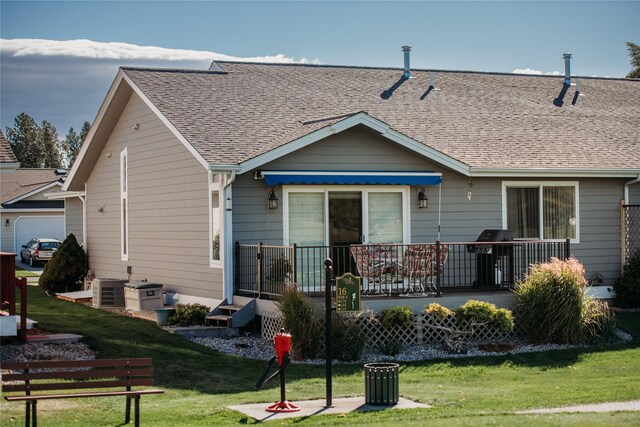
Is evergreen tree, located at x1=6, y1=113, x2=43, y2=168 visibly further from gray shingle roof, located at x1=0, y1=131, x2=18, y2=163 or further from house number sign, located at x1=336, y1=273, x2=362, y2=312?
house number sign, located at x1=336, y1=273, x2=362, y2=312

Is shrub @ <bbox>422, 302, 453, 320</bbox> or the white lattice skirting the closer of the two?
the white lattice skirting

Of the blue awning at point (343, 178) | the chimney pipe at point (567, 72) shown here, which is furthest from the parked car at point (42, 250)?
the blue awning at point (343, 178)

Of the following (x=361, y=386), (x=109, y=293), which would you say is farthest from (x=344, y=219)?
(x=109, y=293)

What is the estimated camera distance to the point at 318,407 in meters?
12.1

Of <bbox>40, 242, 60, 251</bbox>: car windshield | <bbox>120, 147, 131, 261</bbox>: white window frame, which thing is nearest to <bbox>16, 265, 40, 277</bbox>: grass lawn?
<bbox>40, 242, 60, 251</bbox>: car windshield

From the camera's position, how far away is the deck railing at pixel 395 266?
17.7 meters

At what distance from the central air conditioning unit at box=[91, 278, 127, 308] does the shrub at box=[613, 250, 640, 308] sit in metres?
11.3

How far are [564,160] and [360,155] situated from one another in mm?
4862

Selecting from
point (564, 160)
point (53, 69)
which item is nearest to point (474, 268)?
point (564, 160)

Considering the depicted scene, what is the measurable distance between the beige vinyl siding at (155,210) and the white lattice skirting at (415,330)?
221 cm

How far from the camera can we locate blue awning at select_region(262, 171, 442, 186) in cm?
1864

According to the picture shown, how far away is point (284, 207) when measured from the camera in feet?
62.7

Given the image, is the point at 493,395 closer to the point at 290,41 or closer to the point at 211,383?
the point at 211,383

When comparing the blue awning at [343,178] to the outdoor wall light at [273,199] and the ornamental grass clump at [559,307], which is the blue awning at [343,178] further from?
the ornamental grass clump at [559,307]
